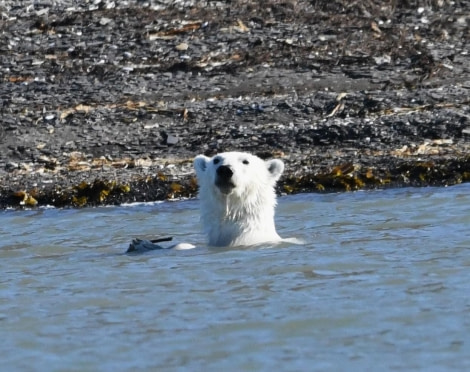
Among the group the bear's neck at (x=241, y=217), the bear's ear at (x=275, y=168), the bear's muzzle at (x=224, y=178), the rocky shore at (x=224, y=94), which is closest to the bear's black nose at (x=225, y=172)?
the bear's muzzle at (x=224, y=178)

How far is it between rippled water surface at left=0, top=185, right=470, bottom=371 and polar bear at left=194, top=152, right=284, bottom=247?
0.55 ft

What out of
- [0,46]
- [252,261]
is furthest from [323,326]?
[0,46]

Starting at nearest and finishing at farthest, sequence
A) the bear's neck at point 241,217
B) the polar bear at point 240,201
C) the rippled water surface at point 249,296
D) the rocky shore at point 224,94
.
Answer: the rippled water surface at point 249,296 → the polar bear at point 240,201 → the bear's neck at point 241,217 → the rocky shore at point 224,94

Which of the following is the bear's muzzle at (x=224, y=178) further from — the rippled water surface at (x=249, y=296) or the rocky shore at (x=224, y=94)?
the rocky shore at (x=224, y=94)

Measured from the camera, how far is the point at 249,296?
290 inches

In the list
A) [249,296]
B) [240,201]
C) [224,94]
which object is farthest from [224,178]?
[224,94]

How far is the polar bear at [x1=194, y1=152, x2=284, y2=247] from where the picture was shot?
28.6 feet

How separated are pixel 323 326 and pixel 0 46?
9.56m

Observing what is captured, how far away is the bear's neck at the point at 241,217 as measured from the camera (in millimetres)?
8836

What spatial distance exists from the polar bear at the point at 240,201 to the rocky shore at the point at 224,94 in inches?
118

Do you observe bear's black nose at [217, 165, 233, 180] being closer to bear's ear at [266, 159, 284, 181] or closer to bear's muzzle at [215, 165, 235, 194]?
bear's muzzle at [215, 165, 235, 194]

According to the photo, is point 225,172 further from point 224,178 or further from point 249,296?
point 249,296

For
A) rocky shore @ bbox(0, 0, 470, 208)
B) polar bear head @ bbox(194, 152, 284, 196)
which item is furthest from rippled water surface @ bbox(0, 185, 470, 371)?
rocky shore @ bbox(0, 0, 470, 208)

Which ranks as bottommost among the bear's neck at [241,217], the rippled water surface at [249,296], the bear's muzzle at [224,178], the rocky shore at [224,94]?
the rippled water surface at [249,296]
